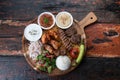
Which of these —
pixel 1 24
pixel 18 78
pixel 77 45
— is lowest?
pixel 18 78

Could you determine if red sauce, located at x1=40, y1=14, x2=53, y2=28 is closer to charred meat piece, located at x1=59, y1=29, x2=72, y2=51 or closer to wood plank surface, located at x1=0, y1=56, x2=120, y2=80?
charred meat piece, located at x1=59, y1=29, x2=72, y2=51

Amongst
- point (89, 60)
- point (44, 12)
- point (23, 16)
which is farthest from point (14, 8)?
point (89, 60)

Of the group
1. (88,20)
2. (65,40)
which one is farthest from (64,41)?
(88,20)

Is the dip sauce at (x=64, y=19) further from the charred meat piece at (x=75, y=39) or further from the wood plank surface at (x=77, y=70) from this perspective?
the wood plank surface at (x=77, y=70)

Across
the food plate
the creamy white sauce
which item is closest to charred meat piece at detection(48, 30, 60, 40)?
the food plate

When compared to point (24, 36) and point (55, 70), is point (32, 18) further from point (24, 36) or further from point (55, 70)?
point (55, 70)

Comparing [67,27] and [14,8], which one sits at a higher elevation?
[14,8]
